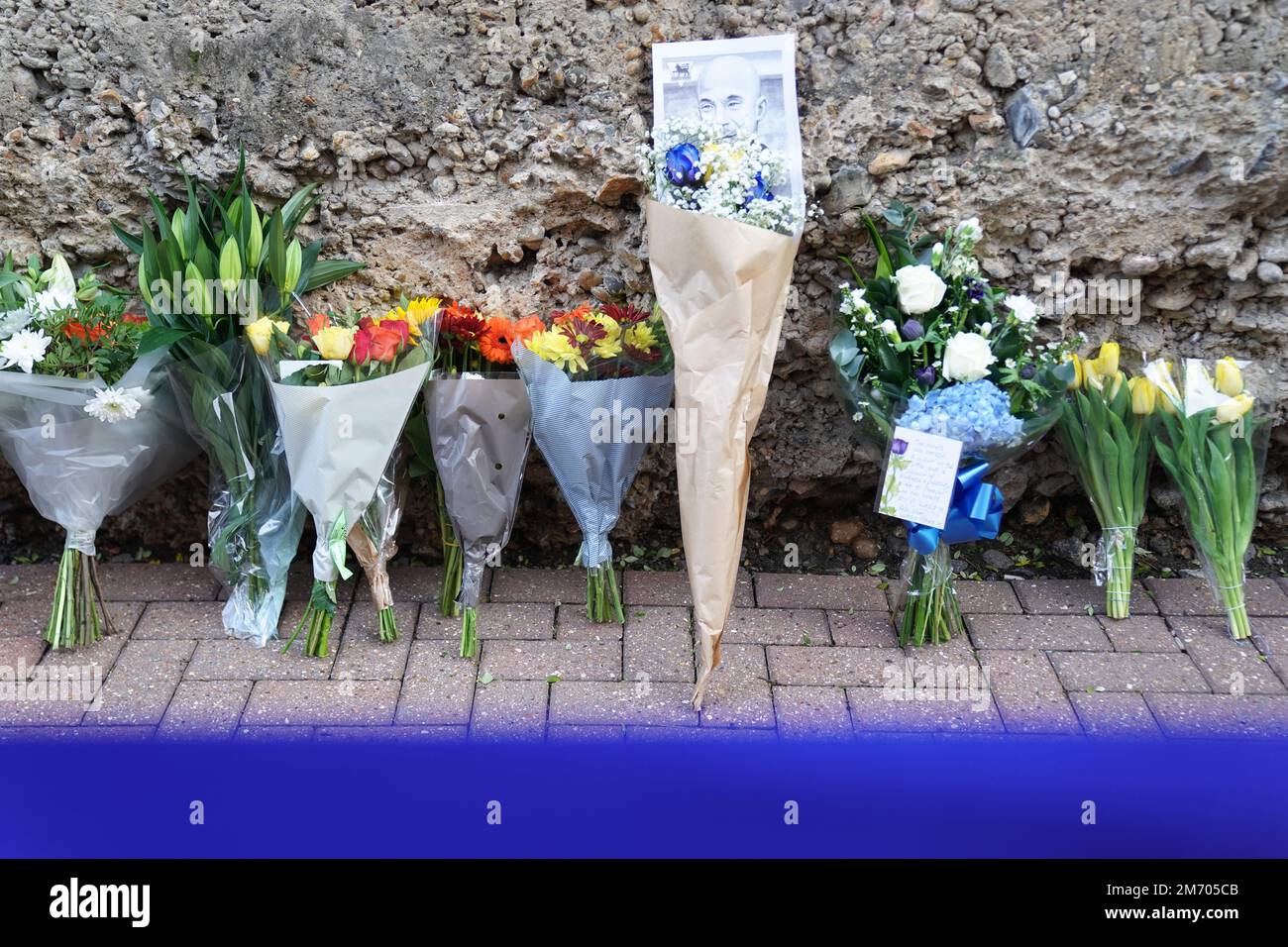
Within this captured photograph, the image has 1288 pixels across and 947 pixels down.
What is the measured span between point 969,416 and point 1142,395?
2.17 feet

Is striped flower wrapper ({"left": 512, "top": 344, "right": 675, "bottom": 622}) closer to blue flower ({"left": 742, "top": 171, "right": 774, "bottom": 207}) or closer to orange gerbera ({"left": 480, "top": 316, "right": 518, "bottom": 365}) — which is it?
orange gerbera ({"left": 480, "top": 316, "right": 518, "bottom": 365})

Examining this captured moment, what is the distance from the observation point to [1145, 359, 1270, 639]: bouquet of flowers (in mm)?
3254

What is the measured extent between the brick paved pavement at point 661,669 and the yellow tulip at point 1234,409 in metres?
0.58

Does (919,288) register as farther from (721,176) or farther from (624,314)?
(624,314)

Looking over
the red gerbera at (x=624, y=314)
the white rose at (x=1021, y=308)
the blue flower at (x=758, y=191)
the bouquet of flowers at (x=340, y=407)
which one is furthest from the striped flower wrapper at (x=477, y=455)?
the white rose at (x=1021, y=308)

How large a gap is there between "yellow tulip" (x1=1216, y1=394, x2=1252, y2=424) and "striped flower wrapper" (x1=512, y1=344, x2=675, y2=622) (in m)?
1.52

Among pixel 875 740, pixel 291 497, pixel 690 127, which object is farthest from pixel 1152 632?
pixel 291 497

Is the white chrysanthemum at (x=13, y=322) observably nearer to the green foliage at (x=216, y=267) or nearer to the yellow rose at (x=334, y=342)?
the green foliage at (x=216, y=267)

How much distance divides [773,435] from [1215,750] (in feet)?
4.96

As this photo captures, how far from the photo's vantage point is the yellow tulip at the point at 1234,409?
3.23 m

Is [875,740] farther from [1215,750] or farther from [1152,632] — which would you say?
[1152,632]

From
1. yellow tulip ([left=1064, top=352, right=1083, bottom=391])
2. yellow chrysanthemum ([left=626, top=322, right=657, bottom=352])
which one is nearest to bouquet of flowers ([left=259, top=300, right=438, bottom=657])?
yellow chrysanthemum ([left=626, top=322, right=657, bottom=352])

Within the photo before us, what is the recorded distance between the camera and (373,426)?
9.91 feet

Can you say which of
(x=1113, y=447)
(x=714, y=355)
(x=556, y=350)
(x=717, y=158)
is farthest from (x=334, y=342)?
(x=1113, y=447)
